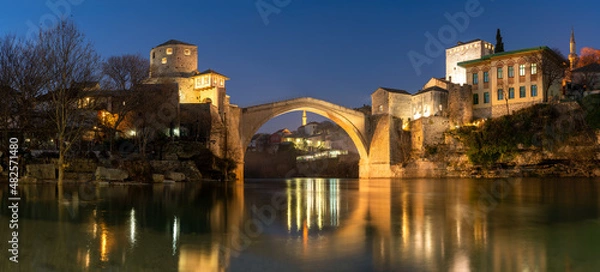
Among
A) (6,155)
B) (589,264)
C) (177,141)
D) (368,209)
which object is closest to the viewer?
(589,264)

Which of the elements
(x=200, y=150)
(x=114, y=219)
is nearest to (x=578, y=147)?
(x=200, y=150)

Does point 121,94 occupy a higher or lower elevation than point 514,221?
higher

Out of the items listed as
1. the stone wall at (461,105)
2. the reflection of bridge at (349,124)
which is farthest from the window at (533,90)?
the reflection of bridge at (349,124)

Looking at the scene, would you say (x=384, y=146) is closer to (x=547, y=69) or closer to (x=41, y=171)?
(x=547, y=69)

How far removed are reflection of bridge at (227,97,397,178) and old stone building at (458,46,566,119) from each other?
10.2 m

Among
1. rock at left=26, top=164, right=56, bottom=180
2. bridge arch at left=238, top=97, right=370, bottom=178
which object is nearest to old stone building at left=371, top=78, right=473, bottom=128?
bridge arch at left=238, top=97, right=370, bottom=178

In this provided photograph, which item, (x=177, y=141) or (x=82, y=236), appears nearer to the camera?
(x=82, y=236)

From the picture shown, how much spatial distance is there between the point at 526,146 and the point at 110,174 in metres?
33.5

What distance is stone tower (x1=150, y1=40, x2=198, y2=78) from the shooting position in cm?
4972

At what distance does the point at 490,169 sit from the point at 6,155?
37.5 m

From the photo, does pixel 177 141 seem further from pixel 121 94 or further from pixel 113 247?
pixel 113 247

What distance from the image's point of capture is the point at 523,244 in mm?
6500

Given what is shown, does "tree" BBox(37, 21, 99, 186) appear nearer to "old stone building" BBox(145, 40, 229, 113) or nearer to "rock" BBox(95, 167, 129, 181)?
"rock" BBox(95, 167, 129, 181)

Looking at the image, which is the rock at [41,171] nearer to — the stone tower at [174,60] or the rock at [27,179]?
the rock at [27,179]
